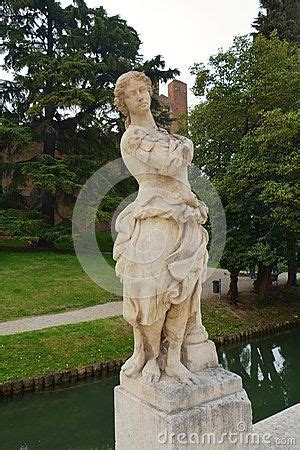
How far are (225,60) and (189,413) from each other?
11.5 meters

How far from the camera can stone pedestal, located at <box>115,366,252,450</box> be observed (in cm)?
253

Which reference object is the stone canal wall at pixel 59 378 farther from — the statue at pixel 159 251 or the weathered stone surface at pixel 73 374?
the statue at pixel 159 251

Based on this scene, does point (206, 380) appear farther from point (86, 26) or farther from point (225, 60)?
point (86, 26)

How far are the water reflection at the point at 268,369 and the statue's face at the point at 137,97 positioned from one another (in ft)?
17.8

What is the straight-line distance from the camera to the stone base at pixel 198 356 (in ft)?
9.34

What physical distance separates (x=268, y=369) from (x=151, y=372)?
23.9 ft

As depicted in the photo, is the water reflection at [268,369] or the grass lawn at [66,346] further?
Result: the grass lawn at [66,346]

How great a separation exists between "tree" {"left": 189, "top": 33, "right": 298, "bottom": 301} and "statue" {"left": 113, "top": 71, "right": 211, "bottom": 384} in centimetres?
823

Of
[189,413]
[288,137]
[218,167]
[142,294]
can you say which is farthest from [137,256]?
[218,167]

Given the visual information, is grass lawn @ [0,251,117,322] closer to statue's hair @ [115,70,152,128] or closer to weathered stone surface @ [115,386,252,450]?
weathered stone surface @ [115,386,252,450]

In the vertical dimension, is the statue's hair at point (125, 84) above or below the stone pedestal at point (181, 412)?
above

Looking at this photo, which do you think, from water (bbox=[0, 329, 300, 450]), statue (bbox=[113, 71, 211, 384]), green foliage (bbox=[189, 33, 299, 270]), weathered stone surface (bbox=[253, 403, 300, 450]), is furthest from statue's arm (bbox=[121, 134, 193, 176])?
green foliage (bbox=[189, 33, 299, 270])

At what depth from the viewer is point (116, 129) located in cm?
1912

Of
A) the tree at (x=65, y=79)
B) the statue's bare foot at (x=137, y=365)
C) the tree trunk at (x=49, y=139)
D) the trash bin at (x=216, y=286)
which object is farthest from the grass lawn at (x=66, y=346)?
the tree trunk at (x=49, y=139)
